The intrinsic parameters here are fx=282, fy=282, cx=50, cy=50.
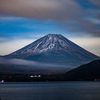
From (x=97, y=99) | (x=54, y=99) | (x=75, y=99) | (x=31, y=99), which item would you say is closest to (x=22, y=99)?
(x=31, y=99)

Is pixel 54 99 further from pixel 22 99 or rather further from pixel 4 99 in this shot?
pixel 4 99

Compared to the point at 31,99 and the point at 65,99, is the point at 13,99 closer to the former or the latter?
the point at 31,99

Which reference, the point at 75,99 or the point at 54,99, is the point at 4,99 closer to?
the point at 54,99

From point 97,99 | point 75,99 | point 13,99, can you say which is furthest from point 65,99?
point 13,99

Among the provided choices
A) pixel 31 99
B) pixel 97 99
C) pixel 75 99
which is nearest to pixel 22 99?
pixel 31 99

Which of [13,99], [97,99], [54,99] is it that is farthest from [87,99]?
[13,99]
